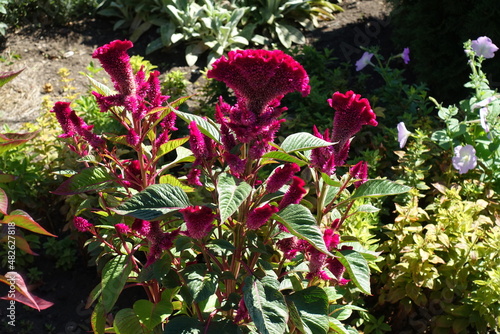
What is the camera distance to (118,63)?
5.31ft

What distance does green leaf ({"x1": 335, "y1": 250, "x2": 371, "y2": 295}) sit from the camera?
163 centimetres

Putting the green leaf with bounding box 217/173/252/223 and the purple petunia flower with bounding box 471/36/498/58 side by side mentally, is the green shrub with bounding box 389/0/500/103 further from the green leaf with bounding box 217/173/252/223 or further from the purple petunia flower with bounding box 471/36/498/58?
the green leaf with bounding box 217/173/252/223

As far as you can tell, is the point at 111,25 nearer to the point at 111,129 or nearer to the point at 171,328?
the point at 111,129

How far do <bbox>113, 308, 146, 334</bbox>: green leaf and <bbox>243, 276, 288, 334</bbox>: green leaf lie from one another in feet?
1.81

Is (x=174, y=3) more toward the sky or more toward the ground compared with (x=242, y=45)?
more toward the sky

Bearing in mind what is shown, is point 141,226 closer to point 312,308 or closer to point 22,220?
point 22,220

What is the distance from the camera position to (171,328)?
166 centimetres

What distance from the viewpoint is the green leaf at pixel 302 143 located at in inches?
59.3

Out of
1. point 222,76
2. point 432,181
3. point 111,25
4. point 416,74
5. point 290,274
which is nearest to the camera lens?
point 222,76

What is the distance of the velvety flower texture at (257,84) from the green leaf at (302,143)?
0.09 m

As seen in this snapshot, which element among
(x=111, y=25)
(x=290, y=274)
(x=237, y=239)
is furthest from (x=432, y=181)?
(x=111, y=25)

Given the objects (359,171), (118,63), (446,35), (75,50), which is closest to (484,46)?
(446,35)

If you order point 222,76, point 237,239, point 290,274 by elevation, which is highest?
point 222,76

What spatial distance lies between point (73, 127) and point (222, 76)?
0.62 metres
